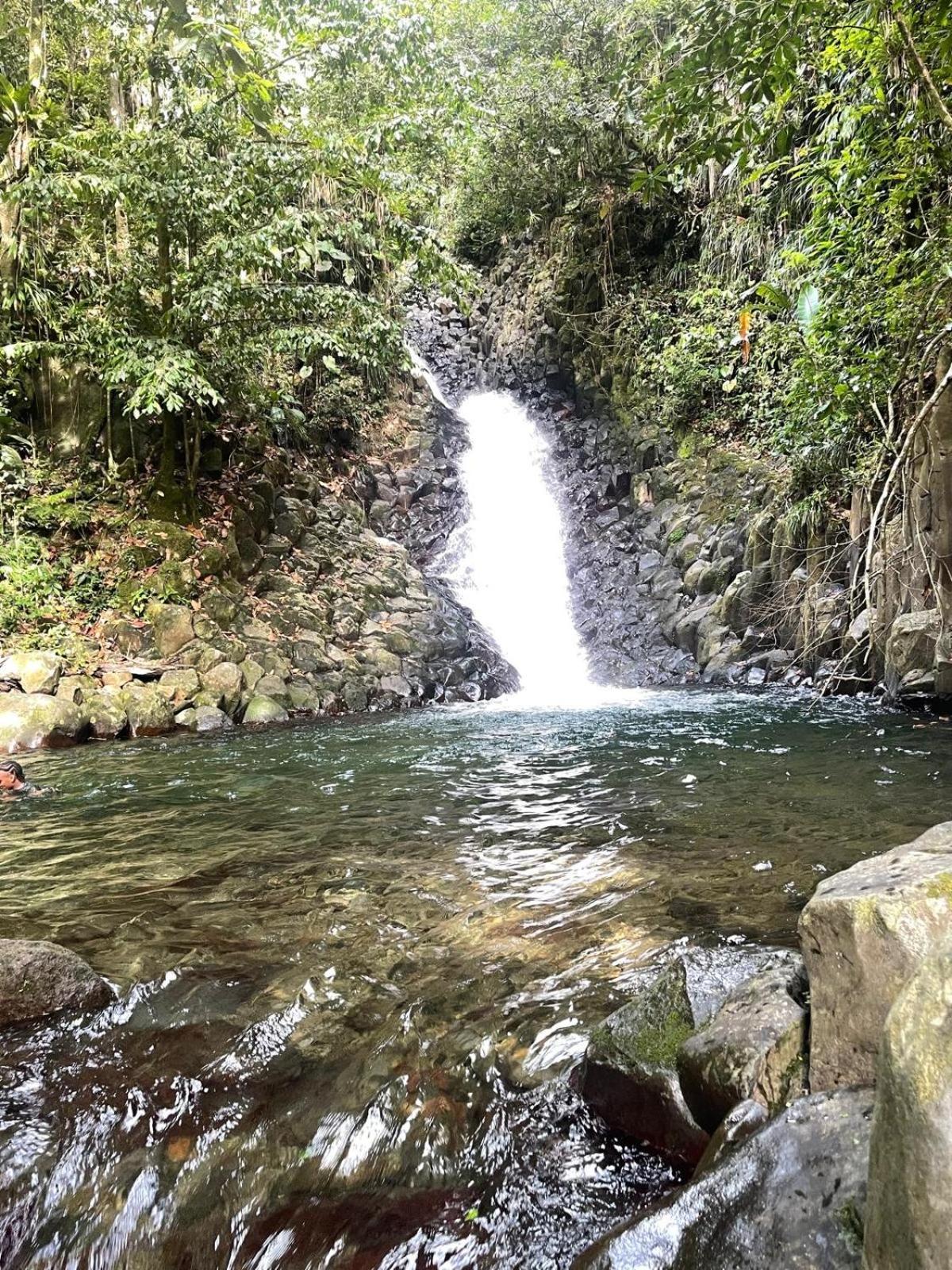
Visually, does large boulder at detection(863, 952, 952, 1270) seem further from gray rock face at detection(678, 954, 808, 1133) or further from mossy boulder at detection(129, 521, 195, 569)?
mossy boulder at detection(129, 521, 195, 569)

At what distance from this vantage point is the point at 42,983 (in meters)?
2.50

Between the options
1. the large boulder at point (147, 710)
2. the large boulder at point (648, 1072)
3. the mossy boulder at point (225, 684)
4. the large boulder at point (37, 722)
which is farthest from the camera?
the mossy boulder at point (225, 684)

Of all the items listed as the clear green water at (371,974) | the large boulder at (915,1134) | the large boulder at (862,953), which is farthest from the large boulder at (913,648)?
the large boulder at (915,1134)

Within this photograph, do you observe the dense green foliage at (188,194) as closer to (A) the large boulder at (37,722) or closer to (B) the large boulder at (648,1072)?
(A) the large boulder at (37,722)

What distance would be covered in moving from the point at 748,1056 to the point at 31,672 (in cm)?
857

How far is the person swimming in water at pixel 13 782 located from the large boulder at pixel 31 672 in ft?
8.11

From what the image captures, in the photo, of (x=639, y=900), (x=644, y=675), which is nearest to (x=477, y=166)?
(x=644, y=675)

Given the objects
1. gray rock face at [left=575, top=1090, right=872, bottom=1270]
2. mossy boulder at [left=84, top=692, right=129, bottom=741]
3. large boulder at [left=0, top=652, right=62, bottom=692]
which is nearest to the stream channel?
gray rock face at [left=575, top=1090, right=872, bottom=1270]

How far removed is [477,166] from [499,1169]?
67.5 ft

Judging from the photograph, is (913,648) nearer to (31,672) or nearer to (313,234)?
(313,234)

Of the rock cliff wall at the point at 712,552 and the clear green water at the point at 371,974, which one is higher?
the rock cliff wall at the point at 712,552

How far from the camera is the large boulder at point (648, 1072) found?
1812 mm

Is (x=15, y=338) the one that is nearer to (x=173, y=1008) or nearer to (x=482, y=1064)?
(x=173, y=1008)

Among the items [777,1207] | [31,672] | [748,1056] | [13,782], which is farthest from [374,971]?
[31,672]
